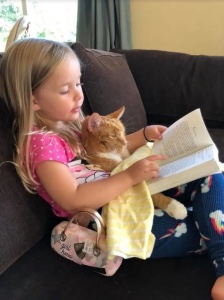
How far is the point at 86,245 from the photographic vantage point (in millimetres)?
936

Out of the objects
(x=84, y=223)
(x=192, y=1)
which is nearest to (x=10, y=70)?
(x=84, y=223)

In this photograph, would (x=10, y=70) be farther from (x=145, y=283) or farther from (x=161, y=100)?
(x=161, y=100)

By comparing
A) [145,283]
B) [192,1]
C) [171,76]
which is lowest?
[145,283]

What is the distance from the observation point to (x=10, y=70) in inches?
38.4

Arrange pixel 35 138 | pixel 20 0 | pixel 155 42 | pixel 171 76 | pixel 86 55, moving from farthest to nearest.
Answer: pixel 20 0
pixel 155 42
pixel 171 76
pixel 86 55
pixel 35 138

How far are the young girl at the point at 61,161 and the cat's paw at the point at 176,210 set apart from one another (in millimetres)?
22

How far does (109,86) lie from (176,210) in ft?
2.47

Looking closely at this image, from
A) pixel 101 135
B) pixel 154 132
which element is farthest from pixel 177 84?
pixel 101 135

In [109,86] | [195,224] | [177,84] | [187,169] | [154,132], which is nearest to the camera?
[187,169]

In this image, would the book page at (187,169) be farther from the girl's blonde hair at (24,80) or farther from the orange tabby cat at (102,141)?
the girl's blonde hair at (24,80)

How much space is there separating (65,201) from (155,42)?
1897 mm

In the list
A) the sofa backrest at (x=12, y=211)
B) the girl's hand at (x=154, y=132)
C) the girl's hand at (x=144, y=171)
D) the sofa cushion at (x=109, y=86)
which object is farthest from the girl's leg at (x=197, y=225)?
the sofa cushion at (x=109, y=86)

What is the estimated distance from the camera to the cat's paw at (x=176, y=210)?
0.98 metres

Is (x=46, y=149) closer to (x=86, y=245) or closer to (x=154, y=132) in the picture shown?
(x=86, y=245)
